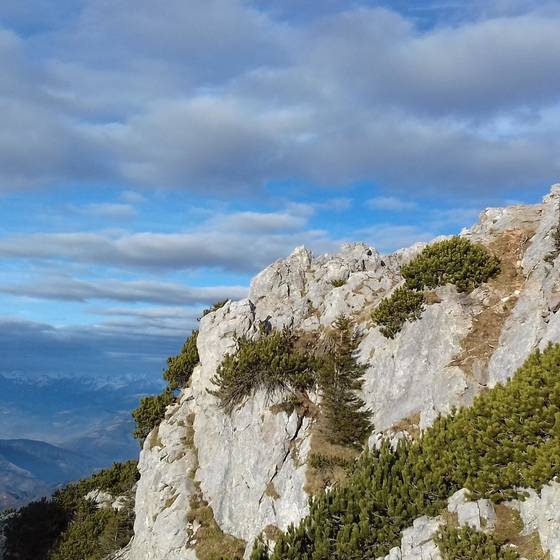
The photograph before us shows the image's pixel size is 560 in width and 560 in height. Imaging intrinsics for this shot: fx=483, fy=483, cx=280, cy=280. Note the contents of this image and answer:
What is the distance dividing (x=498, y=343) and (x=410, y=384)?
5.94 metres

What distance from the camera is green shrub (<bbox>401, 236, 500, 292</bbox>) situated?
3209cm

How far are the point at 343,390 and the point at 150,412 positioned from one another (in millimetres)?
23960

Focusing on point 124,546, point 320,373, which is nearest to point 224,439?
point 320,373

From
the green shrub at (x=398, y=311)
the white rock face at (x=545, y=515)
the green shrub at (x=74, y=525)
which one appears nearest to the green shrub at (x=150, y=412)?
the green shrub at (x=74, y=525)

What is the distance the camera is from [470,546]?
18.7 meters

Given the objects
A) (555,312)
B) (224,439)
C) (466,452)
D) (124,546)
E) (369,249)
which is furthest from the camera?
(369,249)

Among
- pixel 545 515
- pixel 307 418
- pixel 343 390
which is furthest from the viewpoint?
pixel 307 418

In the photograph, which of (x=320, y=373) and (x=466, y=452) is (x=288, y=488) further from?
(x=466, y=452)

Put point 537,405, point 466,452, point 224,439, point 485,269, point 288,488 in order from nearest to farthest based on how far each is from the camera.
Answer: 1. point 537,405
2. point 466,452
3. point 288,488
4. point 485,269
5. point 224,439

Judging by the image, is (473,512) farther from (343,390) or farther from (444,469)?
(343,390)

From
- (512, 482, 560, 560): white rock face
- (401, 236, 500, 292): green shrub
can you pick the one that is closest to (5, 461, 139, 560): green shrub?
(401, 236, 500, 292): green shrub

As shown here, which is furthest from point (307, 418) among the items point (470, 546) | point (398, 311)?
point (470, 546)

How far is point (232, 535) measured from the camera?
3206 centimetres

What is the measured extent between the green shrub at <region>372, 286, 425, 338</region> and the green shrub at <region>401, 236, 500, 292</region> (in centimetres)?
112
